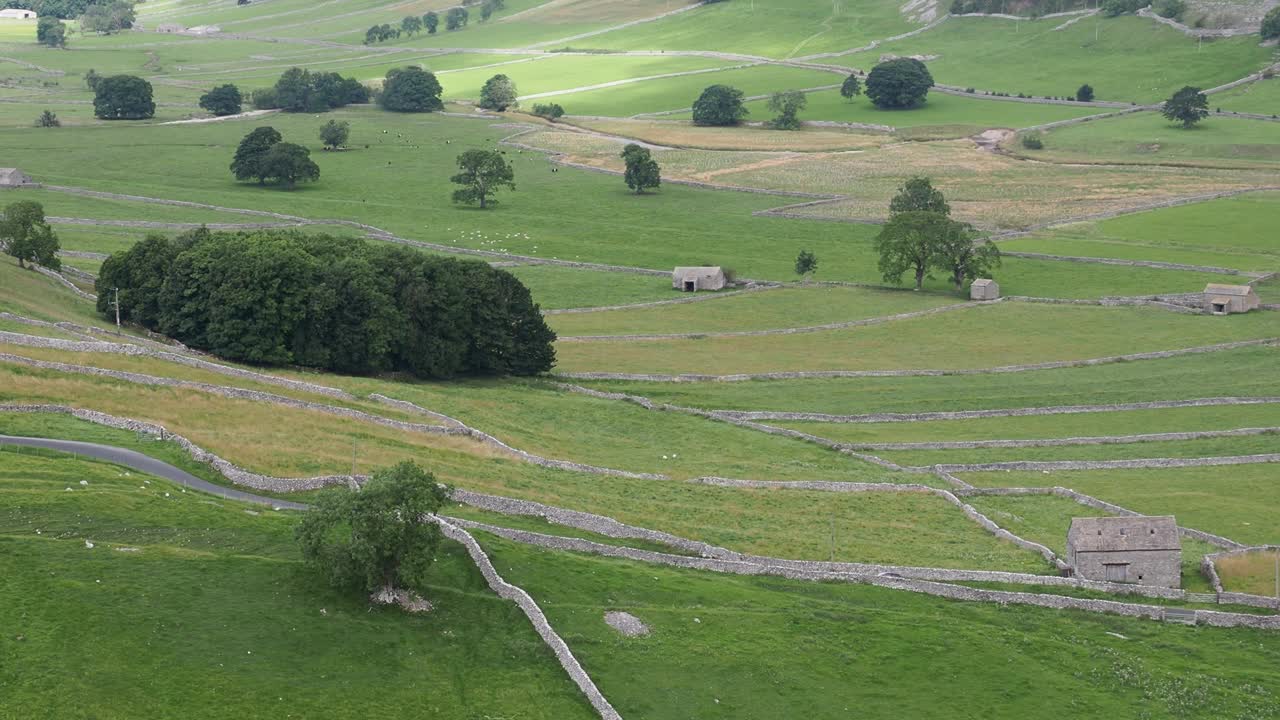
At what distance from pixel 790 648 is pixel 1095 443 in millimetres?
39484

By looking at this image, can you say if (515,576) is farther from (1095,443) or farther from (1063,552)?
(1095,443)

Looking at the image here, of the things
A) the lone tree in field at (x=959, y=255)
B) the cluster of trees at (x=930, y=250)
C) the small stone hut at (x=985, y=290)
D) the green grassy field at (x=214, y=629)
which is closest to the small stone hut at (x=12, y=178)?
the cluster of trees at (x=930, y=250)

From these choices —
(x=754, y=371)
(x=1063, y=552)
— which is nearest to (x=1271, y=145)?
(x=754, y=371)

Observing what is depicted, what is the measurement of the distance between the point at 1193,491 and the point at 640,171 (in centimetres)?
10028

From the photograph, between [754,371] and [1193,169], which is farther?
[1193,169]

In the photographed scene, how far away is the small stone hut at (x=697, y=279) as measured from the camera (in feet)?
436

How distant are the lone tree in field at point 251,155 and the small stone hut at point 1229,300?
323ft

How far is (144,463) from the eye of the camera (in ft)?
224

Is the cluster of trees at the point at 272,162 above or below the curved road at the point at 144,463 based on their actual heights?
above

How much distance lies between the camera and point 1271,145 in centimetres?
19238

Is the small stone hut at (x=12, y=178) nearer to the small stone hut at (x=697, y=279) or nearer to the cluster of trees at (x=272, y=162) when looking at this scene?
the cluster of trees at (x=272, y=162)

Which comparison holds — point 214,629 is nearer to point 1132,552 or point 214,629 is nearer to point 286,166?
point 1132,552

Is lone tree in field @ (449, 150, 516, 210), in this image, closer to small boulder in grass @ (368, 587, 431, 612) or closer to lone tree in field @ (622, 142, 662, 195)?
lone tree in field @ (622, 142, 662, 195)

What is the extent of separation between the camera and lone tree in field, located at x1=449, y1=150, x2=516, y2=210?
16675cm
